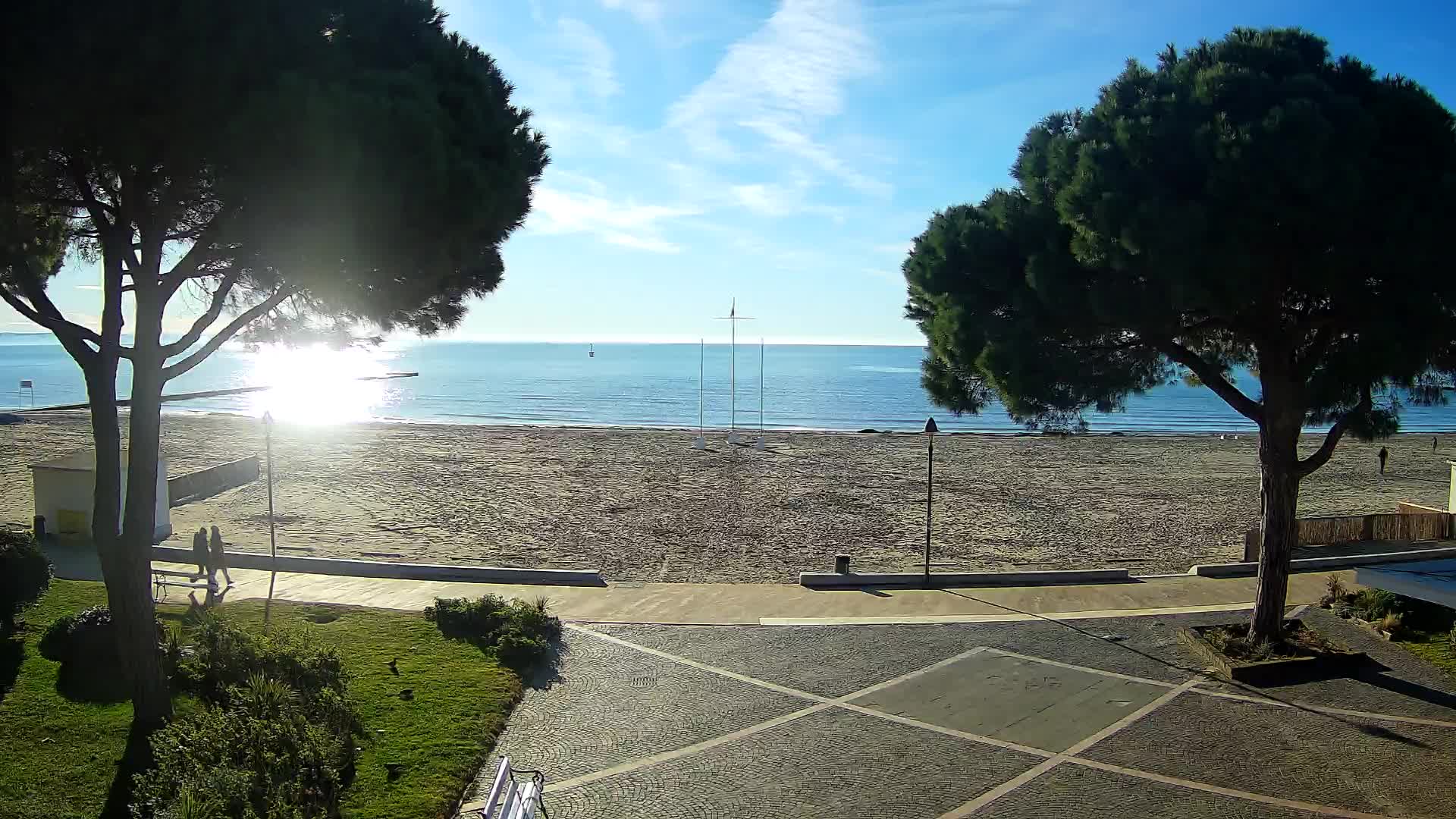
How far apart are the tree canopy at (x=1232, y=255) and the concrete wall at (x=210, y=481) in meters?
22.0

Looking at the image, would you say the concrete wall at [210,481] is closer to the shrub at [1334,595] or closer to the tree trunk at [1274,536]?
the tree trunk at [1274,536]

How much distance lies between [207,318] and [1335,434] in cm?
1262

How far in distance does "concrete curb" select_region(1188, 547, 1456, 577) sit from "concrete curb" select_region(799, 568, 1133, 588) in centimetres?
163

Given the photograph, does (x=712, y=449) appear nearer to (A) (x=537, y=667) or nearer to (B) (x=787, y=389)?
(A) (x=537, y=667)

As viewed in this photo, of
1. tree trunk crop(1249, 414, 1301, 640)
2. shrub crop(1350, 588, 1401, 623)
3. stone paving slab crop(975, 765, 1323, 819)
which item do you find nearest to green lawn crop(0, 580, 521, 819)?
stone paving slab crop(975, 765, 1323, 819)

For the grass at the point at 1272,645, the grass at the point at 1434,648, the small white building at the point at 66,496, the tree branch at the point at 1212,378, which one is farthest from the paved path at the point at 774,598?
the tree branch at the point at 1212,378

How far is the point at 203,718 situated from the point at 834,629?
8058mm

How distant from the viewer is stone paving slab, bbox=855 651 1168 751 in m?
9.91

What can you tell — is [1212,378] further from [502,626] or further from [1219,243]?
[502,626]

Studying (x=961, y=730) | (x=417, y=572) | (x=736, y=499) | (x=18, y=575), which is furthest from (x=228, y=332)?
(x=736, y=499)

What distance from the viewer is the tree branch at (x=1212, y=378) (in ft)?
38.9

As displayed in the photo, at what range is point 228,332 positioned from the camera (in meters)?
9.41

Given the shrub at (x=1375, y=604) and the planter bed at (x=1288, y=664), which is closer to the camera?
the planter bed at (x=1288, y=664)

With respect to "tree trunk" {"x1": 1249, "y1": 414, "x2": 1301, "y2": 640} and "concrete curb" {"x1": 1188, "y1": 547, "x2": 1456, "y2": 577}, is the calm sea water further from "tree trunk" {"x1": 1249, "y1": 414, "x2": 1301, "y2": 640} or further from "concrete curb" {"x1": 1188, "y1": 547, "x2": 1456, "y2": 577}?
"tree trunk" {"x1": 1249, "y1": 414, "x2": 1301, "y2": 640}
